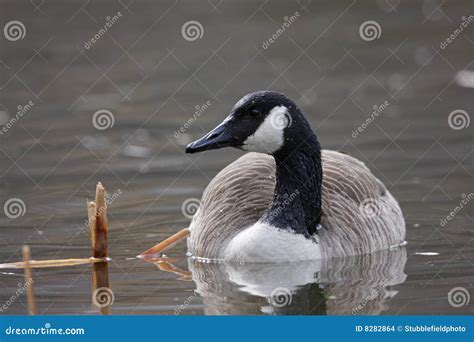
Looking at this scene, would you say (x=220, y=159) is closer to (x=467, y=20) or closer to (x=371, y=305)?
(x=371, y=305)

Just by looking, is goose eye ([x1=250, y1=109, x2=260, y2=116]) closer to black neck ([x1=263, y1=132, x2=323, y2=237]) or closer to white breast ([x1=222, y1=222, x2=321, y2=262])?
black neck ([x1=263, y1=132, x2=323, y2=237])

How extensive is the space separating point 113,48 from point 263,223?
38.8 feet

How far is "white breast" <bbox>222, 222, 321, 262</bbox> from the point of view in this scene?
41.8 feet

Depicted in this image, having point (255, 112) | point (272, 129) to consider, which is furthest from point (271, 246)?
point (255, 112)

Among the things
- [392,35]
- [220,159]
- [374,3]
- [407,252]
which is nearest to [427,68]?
[392,35]

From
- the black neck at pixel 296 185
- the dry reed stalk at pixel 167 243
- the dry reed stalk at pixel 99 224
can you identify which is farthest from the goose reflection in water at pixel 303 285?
the dry reed stalk at pixel 99 224

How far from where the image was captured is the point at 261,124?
12.6m

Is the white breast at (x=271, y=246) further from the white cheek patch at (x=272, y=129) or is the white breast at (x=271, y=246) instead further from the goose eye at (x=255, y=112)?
the goose eye at (x=255, y=112)

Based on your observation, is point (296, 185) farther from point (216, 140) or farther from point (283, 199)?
point (216, 140)

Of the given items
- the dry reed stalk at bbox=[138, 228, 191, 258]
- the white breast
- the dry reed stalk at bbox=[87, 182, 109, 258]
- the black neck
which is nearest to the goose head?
the black neck

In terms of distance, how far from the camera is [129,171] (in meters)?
16.6

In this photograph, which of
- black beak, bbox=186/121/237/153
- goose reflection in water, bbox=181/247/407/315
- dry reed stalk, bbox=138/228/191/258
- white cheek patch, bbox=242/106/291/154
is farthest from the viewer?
dry reed stalk, bbox=138/228/191/258

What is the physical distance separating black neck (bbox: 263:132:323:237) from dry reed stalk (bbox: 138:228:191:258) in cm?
134

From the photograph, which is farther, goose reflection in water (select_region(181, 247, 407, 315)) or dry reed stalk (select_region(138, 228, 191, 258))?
dry reed stalk (select_region(138, 228, 191, 258))
